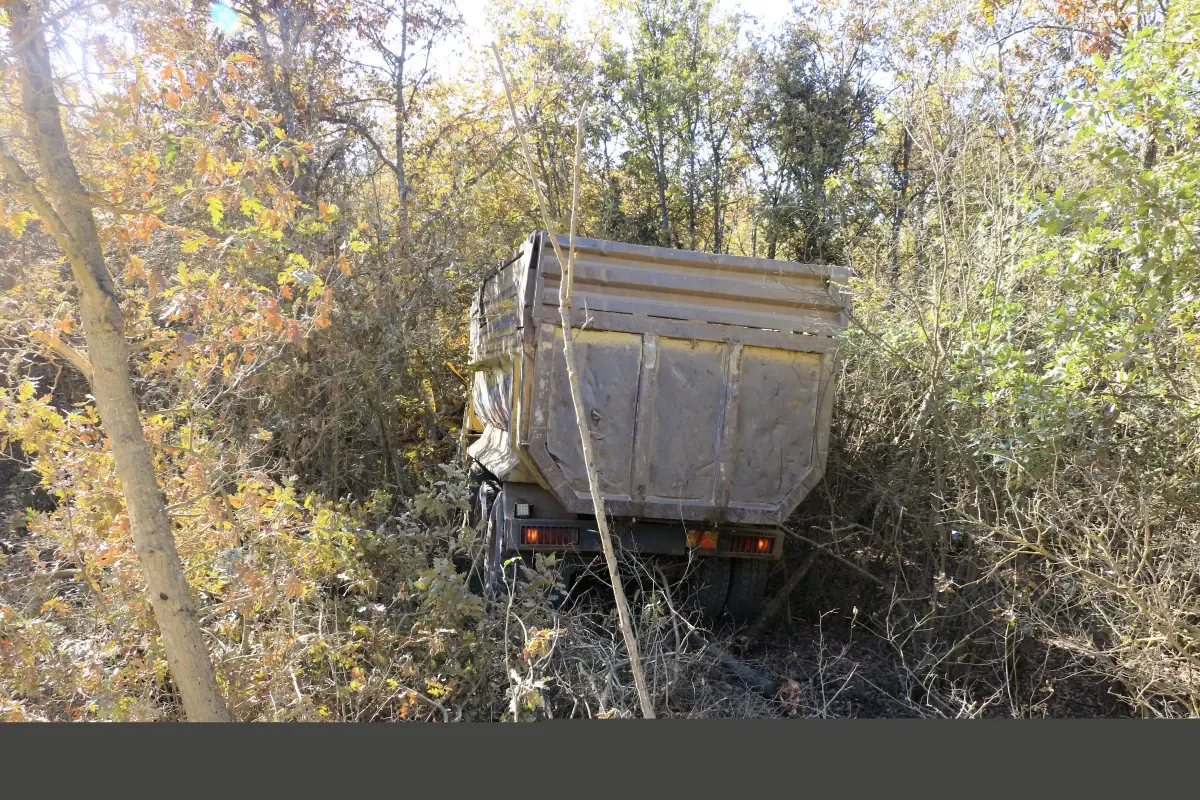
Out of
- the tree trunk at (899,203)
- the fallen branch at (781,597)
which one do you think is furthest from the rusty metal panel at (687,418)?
the tree trunk at (899,203)

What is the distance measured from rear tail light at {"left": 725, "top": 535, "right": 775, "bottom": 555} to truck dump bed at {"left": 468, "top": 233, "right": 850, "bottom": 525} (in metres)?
0.29

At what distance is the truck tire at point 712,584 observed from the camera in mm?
6395

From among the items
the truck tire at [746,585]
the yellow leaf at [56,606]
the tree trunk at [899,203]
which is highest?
the tree trunk at [899,203]

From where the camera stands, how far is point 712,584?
6.41m

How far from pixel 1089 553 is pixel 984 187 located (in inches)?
124

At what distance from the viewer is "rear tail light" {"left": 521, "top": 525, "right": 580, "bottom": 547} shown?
5.96 m

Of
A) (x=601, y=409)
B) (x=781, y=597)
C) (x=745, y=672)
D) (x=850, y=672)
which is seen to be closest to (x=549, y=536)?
(x=601, y=409)

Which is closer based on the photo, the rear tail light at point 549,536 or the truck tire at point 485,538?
the rear tail light at point 549,536

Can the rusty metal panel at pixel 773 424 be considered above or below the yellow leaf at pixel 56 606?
above

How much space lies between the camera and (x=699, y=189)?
1645cm

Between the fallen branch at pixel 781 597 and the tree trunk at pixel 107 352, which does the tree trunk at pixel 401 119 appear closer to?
the fallen branch at pixel 781 597

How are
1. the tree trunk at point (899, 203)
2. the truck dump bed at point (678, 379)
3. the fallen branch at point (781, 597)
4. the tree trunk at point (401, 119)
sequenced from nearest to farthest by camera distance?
the truck dump bed at point (678, 379), the fallen branch at point (781, 597), the tree trunk at point (899, 203), the tree trunk at point (401, 119)

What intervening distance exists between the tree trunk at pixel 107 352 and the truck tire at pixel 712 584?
12.3 ft

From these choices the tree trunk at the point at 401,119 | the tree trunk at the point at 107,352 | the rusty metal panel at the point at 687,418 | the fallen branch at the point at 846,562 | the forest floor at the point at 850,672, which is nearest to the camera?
the tree trunk at the point at 107,352
